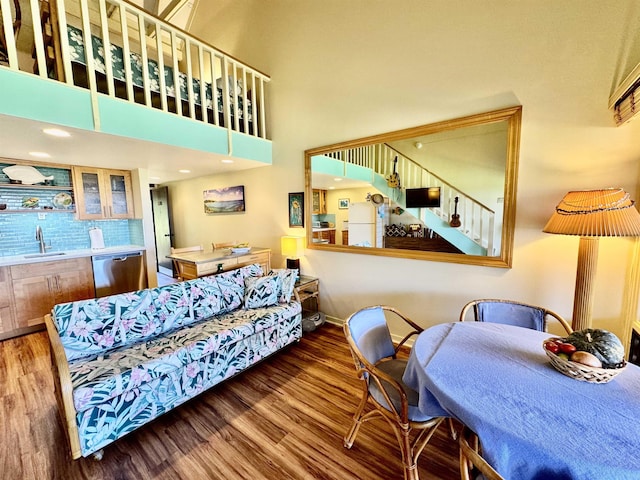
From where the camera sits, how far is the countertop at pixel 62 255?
9.63 ft

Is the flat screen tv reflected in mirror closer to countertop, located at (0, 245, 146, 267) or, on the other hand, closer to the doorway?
countertop, located at (0, 245, 146, 267)

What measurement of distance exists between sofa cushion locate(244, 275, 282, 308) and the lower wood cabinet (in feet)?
8.15

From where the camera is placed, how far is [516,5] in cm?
191

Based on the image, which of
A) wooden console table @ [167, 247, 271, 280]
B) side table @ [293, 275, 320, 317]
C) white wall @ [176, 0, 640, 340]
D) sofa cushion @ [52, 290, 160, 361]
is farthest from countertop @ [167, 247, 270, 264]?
sofa cushion @ [52, 290, 160, 361]

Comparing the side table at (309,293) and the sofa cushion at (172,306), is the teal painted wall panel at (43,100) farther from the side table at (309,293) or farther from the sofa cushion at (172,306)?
the side table at (309,293)

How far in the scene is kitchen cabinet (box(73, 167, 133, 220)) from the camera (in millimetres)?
3598

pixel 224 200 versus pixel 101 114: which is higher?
pixel 101 114

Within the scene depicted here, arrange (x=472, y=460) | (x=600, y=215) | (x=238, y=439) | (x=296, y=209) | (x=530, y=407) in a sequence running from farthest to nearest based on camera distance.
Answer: (x=296, y=209), (x=238, y=439), (x=600, y=215), (x=530, y=407), (x=472, y=460)

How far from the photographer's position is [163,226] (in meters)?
5.92

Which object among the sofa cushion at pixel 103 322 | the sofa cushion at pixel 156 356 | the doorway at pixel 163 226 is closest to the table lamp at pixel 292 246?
the sofa cushion at pixel 156 356

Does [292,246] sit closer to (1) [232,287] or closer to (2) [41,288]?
(1) [232,287]

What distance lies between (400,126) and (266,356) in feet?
8.65

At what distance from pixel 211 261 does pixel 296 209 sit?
4.21 ft

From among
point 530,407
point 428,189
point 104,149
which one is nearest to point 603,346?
point 530,407
